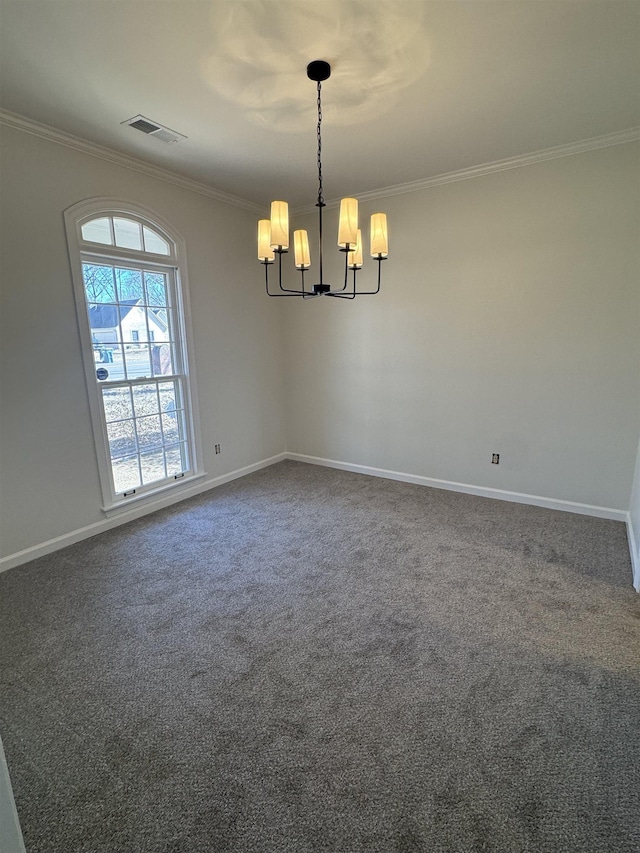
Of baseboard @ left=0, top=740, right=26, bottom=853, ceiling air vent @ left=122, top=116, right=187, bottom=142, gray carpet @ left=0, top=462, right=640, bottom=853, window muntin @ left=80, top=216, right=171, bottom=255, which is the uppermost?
ceiling air vent @ left=122, top=116, right=187, bottom=142

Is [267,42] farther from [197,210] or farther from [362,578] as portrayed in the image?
[362,578]

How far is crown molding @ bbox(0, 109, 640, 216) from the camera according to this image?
274 cm

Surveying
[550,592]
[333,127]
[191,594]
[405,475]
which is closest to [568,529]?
[550,592]

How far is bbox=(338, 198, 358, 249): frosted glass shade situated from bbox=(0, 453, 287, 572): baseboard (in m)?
2.80

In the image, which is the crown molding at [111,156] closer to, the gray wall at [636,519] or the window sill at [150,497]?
the window sill at [150,497]

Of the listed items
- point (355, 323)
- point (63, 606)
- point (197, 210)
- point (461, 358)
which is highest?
point (197, 210)

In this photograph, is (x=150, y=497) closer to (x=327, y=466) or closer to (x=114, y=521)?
(x=114, y=521)

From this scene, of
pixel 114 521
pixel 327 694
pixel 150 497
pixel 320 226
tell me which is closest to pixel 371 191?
pixel 320 226

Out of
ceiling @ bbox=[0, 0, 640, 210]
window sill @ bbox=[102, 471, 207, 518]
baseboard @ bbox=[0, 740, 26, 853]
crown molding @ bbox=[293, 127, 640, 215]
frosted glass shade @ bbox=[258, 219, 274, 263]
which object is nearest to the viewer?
baseboard @ bbox=[0, 740, 26, 853]

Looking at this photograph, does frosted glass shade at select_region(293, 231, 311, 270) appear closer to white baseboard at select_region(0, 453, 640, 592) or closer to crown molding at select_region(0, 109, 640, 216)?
crown molding at select_region(0, 109, 640, 216)

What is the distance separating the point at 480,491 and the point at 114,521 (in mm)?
3325

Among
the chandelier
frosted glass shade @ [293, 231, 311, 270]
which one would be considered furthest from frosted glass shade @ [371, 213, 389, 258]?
frosted glass shade @ [293, 231, 311, 270]

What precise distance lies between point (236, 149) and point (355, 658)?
348cm

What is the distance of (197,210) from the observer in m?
3.88
